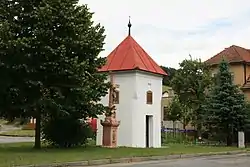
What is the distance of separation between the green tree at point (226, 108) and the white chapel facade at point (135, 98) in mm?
5795

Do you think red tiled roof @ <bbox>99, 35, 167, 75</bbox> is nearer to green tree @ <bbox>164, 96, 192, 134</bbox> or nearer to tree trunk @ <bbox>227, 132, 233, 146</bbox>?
tree trunk @ <bbox>227, 132, 233, 146</bbox>

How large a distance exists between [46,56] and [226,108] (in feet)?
60.0

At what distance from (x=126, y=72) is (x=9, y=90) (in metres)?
10.5

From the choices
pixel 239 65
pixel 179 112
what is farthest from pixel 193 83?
pixel 239 65

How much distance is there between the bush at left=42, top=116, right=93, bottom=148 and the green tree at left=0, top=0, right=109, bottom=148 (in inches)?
66.6

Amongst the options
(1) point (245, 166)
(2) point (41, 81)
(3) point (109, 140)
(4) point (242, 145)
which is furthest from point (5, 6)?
(4) point (242, 145)

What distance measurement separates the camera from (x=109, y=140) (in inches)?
1025

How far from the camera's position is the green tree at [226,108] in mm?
35812

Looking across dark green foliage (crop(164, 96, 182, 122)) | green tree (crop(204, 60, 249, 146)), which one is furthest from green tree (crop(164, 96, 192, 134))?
green tree (crop(204, 60, 249, 146))

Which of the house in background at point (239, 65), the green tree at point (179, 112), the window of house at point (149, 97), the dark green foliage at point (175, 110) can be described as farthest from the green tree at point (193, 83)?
the window of house at point (149, 97)

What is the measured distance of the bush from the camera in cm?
2555

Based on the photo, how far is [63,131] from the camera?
25.6 meters

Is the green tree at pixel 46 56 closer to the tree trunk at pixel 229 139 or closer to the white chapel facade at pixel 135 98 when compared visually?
the white chapel facade at pixel 135 98

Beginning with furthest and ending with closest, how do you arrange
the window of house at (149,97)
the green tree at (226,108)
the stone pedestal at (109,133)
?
the green tree at (226,108), the window of house at (149,97), the stone pedestal at (109,133)
